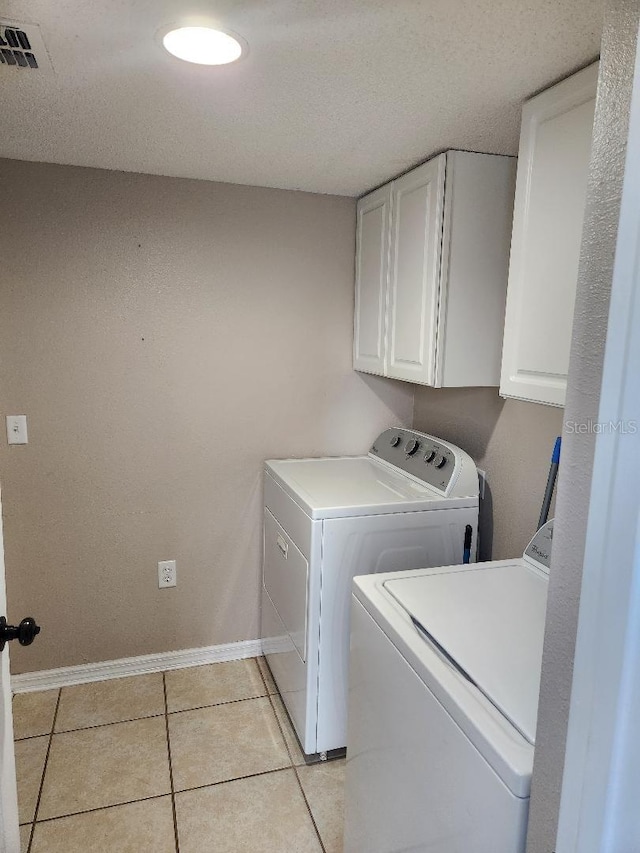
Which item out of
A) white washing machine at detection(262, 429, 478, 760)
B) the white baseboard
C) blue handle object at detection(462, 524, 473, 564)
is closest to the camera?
white washing machine at detection(262, 429, 478, 760)

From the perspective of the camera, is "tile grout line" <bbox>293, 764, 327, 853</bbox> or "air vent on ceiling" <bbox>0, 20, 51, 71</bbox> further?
"tile grout line" <bbox>293, 764, 327, 853</bbox>

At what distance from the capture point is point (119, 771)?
1957mm

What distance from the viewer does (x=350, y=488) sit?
214 cm

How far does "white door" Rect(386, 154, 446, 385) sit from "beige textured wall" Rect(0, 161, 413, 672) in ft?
1.51

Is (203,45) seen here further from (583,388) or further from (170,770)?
(170,770)

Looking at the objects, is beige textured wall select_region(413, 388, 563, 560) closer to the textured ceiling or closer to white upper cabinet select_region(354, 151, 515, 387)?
white upper cabinet select_region(354, 151, 515, 387)

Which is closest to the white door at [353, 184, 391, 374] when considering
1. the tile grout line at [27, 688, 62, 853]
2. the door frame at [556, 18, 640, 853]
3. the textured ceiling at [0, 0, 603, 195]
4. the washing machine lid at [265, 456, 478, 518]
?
the textured ceiling at [0, 0, 603, 195]

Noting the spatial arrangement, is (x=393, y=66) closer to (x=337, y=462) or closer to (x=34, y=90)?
(x=34, y=90)

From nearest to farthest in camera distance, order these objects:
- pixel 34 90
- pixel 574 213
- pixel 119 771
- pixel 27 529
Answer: pixel 574 213
pixel 34 90
pixel 119 771
pixel 27 529

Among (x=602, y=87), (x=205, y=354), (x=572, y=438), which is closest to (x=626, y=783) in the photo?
(x=572, y=438)

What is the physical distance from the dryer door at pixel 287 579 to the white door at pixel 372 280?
0.81 m

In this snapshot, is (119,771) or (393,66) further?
(119,771)

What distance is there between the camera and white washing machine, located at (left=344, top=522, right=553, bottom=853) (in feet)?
3.08

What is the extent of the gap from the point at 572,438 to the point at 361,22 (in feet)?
3.30
